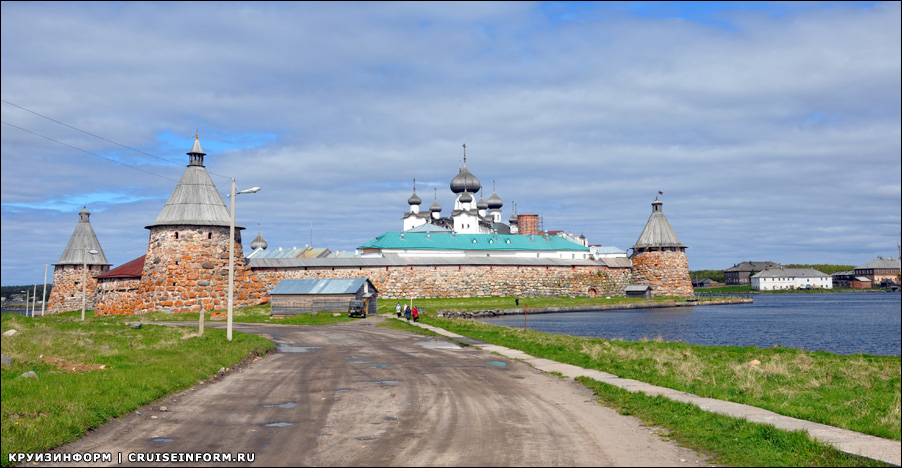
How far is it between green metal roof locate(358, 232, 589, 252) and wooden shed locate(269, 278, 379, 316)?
39.3m

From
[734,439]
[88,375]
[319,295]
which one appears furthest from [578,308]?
[734,439]

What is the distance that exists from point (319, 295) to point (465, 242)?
159 ft

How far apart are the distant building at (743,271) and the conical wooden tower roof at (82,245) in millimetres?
148482

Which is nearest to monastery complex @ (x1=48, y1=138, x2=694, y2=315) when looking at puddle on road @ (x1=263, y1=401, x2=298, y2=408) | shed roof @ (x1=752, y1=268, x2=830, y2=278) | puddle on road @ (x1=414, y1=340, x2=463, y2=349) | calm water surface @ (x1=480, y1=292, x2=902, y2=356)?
puddle on road @ (x1=414, y1=340, x2=463, y2=349)

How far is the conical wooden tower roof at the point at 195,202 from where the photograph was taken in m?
54.4

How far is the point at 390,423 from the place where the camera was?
11.5 meters

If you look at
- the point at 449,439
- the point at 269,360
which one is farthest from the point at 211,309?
the point at 449,439

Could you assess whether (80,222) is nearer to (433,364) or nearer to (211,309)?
(211,309)

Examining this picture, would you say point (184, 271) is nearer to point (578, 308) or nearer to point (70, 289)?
point (70, 289)

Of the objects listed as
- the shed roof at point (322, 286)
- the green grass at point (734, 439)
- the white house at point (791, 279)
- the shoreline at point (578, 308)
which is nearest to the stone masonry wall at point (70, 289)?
the shed roof at point (322, 286)

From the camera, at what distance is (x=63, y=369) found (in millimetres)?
16609

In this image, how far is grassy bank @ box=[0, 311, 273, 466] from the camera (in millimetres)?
10523

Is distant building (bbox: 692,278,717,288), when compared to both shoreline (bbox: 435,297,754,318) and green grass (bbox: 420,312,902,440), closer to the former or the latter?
shoreline (bbox: 435,297,754,318)

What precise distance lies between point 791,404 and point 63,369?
17.1 metres
